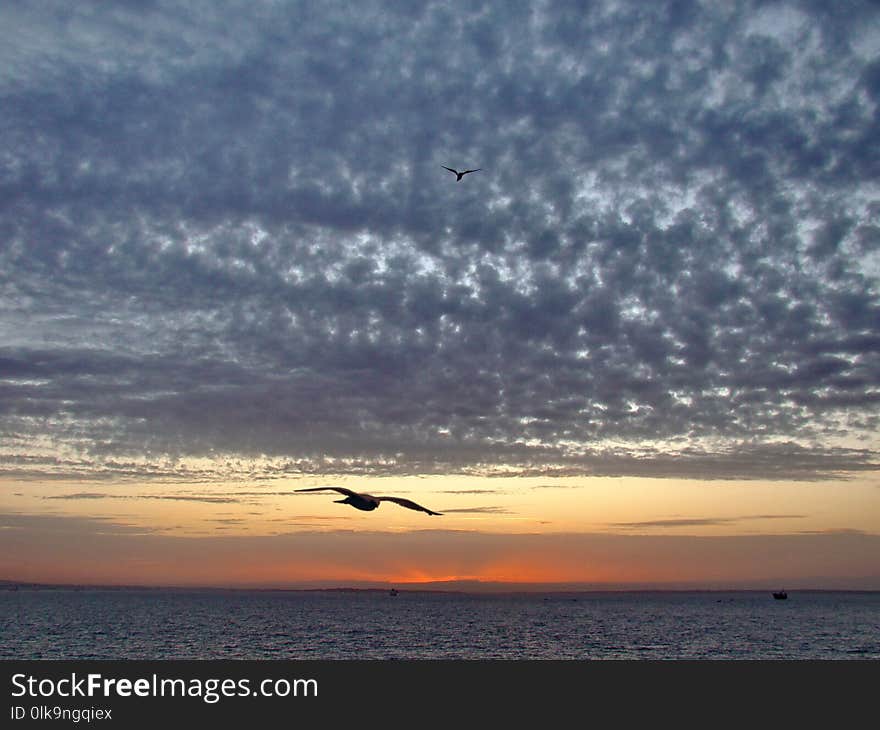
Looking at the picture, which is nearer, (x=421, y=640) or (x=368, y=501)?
(x=368, y=501)

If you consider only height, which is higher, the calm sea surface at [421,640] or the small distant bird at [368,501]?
the small distant bird at [368,501]

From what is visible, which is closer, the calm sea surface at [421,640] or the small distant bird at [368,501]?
the small distant bird at [368,501]

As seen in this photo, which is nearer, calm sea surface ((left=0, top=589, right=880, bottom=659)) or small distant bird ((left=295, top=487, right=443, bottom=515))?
small distant bird ((left=295, top=487, right=443, bottom=515))

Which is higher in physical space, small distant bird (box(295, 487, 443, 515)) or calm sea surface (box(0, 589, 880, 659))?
small distant bird (box(295, 487, 443, 515))

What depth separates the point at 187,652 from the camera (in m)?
96.7
